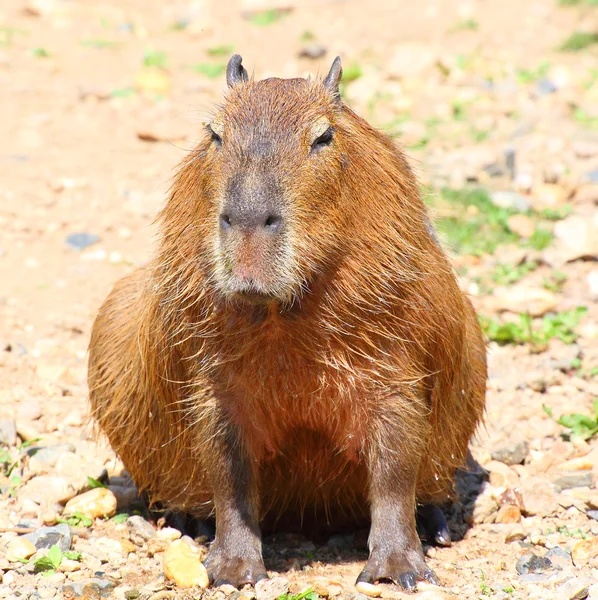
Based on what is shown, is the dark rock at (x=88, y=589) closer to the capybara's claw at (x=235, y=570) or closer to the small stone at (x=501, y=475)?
the capybara's claw at (x=235, y=570)

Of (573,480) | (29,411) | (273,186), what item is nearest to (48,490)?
(29,411)

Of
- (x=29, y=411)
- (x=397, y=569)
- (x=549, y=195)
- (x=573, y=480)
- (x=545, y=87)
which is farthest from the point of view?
(x=545, y=87)

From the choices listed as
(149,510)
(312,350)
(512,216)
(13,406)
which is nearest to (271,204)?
(312,350)

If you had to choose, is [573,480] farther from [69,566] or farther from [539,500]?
[69,566]

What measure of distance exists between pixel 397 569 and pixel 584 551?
0.79 meters

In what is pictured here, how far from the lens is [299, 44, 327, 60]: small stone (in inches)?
422

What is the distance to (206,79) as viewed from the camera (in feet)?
34.0

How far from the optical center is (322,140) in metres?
3.74

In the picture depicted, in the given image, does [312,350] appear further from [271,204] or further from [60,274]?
[60,274]

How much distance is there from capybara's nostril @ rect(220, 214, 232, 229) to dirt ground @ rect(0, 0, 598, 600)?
911mm

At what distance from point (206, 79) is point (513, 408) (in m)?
5.78

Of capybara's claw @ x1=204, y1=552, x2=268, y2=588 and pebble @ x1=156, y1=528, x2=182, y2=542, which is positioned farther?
pebble @ x1=156, y1=528, x2=182, y2=542

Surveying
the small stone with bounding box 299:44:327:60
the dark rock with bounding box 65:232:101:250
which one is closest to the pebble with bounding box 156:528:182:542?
the dark rock with bounding box 65:232:101:250

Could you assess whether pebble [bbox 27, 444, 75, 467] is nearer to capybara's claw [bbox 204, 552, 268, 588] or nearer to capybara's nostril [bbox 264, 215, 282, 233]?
capybara's claw [bbox 204, 552, 268, 588]
